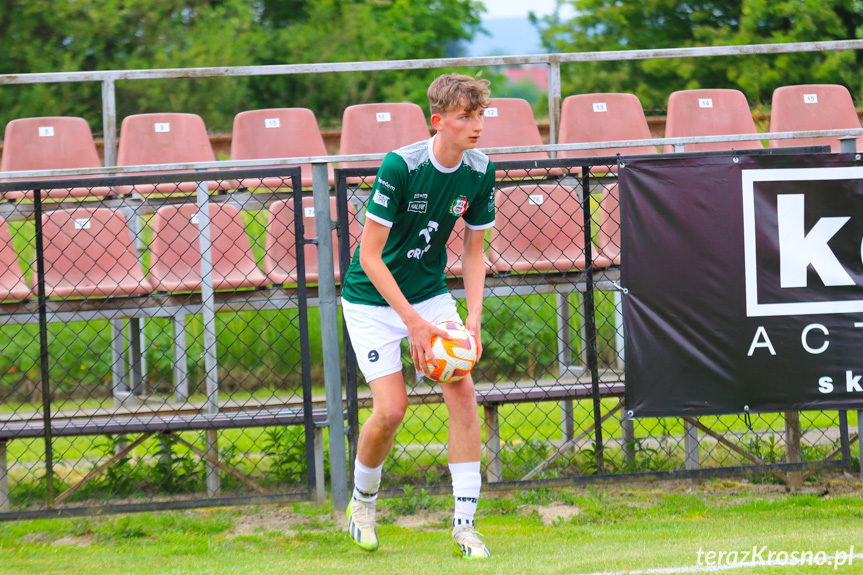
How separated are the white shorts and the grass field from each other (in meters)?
0.92

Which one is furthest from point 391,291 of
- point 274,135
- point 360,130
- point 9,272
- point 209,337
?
point 274,135

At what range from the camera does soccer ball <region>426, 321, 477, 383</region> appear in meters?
3.73

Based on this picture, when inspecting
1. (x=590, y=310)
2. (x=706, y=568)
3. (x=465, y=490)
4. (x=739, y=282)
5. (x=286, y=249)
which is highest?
(x=286, y=249)

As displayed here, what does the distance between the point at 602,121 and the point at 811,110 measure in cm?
211

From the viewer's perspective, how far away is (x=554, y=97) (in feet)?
22.9

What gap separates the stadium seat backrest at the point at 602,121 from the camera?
7.34m

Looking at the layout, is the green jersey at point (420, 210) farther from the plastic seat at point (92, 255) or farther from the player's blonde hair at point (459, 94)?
the plastic seat at point (92, 255)

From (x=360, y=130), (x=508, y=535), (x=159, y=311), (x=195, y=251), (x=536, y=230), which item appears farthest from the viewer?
(x=360, y=130)

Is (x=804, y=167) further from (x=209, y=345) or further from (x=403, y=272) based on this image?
(x=209, y=345)

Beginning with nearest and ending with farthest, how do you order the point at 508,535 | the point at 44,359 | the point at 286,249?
the point at 508,535, the point at 44,359, the point at 286,249

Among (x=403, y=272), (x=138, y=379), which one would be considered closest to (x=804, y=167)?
(x=403, y=272)

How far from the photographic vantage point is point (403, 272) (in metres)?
3.98

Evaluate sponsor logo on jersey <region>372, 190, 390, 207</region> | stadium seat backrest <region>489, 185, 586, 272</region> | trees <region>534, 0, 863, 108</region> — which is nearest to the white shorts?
sponsor logo on jersey <region>372, 190, 390, 207</region>

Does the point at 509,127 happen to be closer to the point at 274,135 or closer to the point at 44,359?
the point at 274,135
